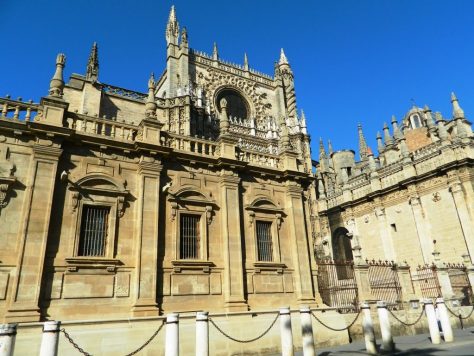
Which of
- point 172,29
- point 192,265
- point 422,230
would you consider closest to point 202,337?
point 192,265

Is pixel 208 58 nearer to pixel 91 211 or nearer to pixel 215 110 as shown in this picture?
pixel 215 110

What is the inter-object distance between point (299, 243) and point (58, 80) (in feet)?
35.1

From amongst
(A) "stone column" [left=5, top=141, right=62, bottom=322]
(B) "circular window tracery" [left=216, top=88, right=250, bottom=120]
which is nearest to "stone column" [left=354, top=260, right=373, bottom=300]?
(A) "stone column" [left=5, top=141, right=62, bottom=322]

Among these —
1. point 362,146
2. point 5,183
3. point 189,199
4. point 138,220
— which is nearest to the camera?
point 5,183

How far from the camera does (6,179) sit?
947 centimetres

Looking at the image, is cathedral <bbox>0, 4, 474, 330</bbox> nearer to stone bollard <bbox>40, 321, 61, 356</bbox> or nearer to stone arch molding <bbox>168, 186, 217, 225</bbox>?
stone arch molding <bbox>168, 186, 217, 225</bbox>

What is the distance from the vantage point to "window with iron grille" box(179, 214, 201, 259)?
11719 millimetres

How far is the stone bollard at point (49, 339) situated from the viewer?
603 centimetres

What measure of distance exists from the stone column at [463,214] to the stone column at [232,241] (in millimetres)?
16834

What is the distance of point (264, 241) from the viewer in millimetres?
13547

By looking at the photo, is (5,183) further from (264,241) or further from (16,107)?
(264,241)

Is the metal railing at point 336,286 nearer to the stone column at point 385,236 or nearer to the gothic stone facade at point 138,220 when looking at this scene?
the gothic stone facade at point 138,220

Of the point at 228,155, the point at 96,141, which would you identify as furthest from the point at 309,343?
the point at 96,141

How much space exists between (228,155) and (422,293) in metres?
13.8
